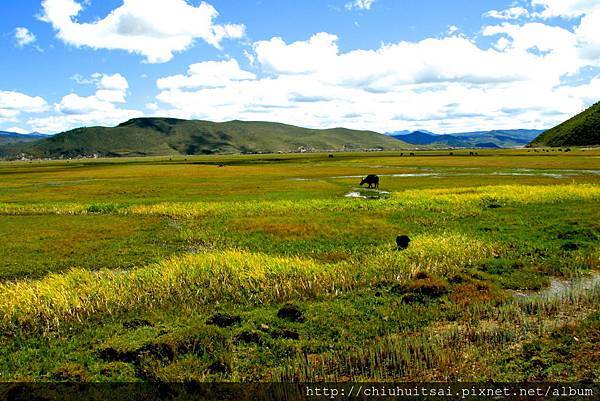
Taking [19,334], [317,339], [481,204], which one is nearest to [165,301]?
[19,334]

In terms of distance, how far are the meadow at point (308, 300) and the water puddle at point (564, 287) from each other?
13 cm

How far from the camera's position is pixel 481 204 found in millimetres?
44375

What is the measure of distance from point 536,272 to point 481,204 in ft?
77.5

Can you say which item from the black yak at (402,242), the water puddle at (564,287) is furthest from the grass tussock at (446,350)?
the black yak at (402,242)

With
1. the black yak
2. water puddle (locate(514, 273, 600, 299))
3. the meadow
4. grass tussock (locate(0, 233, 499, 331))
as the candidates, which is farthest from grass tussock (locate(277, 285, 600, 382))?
the black yak

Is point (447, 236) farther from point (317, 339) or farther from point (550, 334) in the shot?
point (317, 339)

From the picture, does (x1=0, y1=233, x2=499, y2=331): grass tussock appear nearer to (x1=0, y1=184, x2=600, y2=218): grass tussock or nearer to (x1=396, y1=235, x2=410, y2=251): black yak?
(x1=396, y1=235, x2=410, y2=251): black yak

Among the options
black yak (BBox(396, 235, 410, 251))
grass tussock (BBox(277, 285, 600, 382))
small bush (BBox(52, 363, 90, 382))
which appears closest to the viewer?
grass tussock (BBox(277, 285, 600, 382))

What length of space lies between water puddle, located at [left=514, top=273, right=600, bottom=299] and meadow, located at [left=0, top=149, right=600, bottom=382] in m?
0.13

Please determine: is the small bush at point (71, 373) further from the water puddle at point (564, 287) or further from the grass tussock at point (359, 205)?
the grass tussock at point (359, 205)

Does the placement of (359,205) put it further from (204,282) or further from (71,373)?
(71,373)

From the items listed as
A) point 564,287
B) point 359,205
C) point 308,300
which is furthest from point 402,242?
point 359,205

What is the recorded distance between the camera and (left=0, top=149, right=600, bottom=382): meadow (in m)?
13.1

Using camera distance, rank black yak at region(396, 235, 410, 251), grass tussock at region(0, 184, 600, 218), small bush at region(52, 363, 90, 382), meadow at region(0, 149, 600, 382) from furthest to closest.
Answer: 1. grass tussock at region(0, 184, 600, 218)
2. black yak at region(396, 235, 410, 251)
3. meadow at region(0, 149, 600, 382)
4. small bush at region(52, 363, 90, 382)
